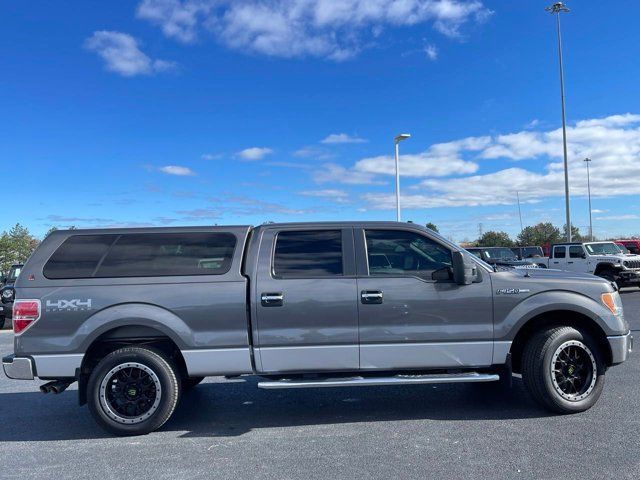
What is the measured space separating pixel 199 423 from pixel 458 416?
8.66ft

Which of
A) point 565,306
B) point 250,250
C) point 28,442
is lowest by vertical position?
point 28,442

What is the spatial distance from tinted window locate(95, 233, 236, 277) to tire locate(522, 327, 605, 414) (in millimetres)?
3164

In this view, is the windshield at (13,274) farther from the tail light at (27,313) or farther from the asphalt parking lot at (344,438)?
the tail light at (27,313)

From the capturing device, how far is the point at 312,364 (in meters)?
4.81

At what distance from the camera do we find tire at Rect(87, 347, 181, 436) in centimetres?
471

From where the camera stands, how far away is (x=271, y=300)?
4.78m

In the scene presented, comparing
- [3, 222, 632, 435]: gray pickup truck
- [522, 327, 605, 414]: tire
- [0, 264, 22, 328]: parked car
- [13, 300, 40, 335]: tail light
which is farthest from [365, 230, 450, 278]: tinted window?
[0, 264, 22, 328]: parked car

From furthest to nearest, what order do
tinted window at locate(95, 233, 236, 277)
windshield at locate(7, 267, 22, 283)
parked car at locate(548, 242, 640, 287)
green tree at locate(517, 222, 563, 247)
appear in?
1. green tree at locate(517, 222, 563, 247)
2. parked car at locate(548, 242, 640, 287)
3. windshield at locate(7, 267, 22, 283)
4. tinted window at locate(95, 233, 236, 277)

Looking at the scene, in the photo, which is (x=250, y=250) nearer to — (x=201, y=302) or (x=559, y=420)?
(x=201, y=302)

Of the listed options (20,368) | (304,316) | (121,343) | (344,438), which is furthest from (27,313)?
(344,438)

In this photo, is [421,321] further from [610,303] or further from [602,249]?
[602,249]

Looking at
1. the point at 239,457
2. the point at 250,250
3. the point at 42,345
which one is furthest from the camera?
the point at 250,250

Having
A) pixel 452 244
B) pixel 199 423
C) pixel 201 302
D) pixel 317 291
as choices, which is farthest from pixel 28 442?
pixel 452 244

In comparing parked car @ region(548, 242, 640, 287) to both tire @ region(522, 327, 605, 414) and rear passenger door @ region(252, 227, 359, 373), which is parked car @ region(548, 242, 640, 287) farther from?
rear passenger door @ region(252, 227, 359, 373)
